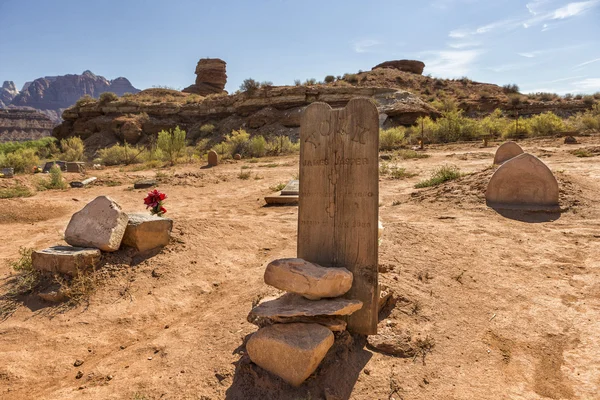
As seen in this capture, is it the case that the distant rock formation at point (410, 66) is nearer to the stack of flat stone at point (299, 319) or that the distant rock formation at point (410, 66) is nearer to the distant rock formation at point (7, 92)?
the stack of flat stone at point (299, 319)

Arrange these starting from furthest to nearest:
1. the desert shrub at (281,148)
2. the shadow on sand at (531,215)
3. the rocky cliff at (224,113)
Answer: the rocky cliff at (224,113) → the desert shrub at (281,148) → the shadow on sand at (531,215)

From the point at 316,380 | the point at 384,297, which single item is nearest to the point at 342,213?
the point at 384,297

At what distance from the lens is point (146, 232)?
4.82 metres

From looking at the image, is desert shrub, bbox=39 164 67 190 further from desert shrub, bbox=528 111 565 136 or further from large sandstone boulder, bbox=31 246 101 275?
desert shrub, bbox=528 111 565 136

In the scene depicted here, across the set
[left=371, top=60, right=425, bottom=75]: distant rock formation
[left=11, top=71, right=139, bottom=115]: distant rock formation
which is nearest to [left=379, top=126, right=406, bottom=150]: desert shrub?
[left=371, top=60, right=425, bottom=75]: distant rock formation

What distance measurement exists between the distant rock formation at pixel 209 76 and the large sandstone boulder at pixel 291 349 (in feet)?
141

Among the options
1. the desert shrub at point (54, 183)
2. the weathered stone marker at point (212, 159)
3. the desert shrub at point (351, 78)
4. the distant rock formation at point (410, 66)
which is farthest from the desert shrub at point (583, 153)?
the distant rock formation at point (410, 66)

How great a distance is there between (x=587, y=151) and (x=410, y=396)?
491 inches

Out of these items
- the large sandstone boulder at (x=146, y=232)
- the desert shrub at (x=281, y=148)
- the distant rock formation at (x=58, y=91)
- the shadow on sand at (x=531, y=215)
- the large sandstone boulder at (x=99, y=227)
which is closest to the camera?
the large sandstone boulder at (x=99, y=227)

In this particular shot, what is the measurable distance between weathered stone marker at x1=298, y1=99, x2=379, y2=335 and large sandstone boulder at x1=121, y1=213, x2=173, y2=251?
2584 mm

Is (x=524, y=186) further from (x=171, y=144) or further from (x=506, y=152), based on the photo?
(x=171, y=144)

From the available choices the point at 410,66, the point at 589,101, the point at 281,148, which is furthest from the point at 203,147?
the point at 410,66

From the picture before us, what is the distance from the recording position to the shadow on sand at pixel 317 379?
2.40m

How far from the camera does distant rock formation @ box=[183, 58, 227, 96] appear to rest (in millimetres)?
42594
